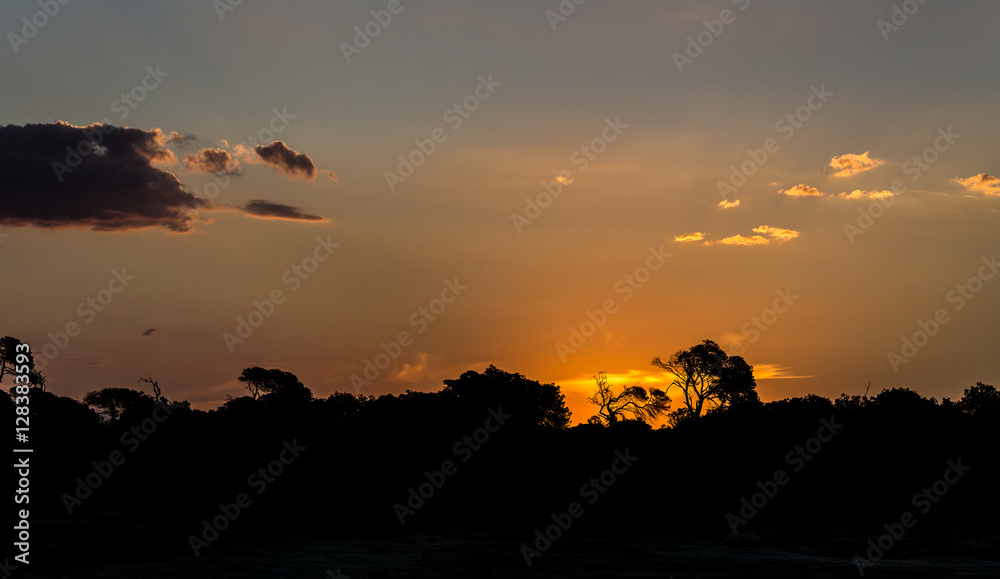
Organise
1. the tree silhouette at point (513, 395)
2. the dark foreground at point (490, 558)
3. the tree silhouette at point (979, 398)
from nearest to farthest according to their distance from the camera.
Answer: the dark foreground at point (490, 558)
the tree silhouette at point (979, 398)
the tree silhouette at point (513, 395)

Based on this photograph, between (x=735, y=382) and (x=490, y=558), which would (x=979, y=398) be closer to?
(x=735, y=382)

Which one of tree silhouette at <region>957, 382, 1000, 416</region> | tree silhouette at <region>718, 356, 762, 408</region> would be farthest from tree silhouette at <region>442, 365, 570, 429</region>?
tree silhouette at <region>957, 382, 1000, 416</region>

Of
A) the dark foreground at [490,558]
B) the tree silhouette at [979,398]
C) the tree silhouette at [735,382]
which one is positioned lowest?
the dark foreground at [490,558]

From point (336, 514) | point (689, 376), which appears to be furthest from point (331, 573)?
point (689, 376)

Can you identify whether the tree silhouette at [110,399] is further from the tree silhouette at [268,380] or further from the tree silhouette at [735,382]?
the tree silhouette at [735,382]

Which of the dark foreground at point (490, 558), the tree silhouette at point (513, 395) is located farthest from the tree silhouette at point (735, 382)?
the dark foreground at point (490, 558)

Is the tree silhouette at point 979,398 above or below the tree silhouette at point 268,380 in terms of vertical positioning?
below

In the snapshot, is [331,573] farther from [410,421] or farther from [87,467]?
[410,421]

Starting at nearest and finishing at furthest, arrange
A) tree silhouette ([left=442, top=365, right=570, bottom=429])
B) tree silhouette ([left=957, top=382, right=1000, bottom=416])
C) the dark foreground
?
the dark foreground, tree silhouette ([left=957, top=382, right=1000, bottom=416]), tree silhouette ([left=442, top=365, right=570, bottom=429])

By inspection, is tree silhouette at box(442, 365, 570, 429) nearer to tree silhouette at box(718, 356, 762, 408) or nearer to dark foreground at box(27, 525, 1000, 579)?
tree silhouette at box(718, 356, 762, 408)

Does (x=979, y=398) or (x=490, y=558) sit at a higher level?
(x=979, y=398)

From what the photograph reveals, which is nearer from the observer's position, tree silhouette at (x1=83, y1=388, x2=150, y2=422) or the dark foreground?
the dark foreground

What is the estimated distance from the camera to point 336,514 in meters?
111

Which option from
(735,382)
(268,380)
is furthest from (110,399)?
(735,382)
